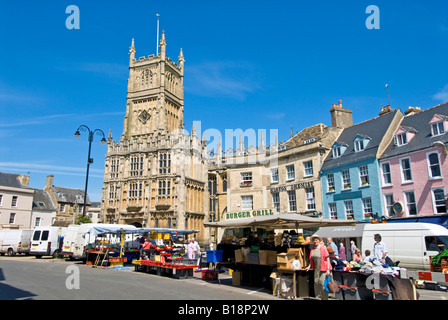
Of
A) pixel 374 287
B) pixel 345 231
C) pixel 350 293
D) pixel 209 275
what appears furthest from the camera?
pixel 345 231

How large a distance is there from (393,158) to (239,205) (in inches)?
558

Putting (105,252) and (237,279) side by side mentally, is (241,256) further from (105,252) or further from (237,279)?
(105,252)

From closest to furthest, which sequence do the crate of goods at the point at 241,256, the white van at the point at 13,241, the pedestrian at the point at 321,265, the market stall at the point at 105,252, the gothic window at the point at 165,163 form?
1. the pedestrian at the point at 321,265
2. the crate of goods at the point at 241,256
3. the market stall at the point at 105,252
4. the white van at the point at 13,241
5. the gothic window at the point at 165,163

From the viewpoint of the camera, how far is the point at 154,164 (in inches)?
1662

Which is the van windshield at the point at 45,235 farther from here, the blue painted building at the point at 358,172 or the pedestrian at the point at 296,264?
the pedestrian at the point at 296,264

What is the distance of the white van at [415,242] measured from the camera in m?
14.2

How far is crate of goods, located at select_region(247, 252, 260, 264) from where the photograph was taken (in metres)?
12.1

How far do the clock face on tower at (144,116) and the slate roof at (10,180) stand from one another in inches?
740

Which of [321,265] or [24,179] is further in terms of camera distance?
[24,179]

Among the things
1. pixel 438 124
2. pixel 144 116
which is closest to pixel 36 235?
pixel 144 116

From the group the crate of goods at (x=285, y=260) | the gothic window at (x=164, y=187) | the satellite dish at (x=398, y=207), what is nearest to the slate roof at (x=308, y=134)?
the satellite dish at (x=398, y=207)

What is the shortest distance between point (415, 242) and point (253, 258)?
7849 mm
